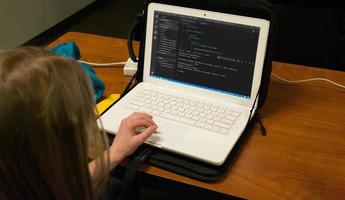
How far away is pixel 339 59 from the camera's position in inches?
98.4

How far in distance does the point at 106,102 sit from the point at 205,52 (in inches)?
11.7

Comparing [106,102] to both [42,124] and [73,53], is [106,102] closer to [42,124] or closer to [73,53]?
[73,53]

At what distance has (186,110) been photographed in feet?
3.62

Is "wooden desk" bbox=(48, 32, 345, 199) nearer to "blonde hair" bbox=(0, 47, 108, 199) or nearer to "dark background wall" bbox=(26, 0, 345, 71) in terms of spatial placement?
"blonde hair" bbox=(0, 47, 108, 199)

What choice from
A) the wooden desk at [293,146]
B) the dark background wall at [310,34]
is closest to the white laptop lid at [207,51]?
the wooden desk at [293,146]

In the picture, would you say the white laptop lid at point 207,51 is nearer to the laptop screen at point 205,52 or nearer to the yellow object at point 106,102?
the laptop screen at point 205,52

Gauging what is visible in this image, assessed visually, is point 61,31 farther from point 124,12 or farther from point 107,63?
point 107,63

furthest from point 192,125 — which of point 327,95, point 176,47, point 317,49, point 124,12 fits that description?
point 124,12

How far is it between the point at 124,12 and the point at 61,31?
697mm

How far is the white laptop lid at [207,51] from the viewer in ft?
3.52

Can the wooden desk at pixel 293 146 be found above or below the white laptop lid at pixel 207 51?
below

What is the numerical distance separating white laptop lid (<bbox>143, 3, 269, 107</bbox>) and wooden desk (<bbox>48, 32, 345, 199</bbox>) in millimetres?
126

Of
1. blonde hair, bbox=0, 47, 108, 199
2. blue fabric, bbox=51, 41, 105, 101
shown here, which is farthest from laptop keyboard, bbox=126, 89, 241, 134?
blonde hair, bbox=0, 47, 108, 199

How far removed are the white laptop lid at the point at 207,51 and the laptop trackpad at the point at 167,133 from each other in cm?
16
